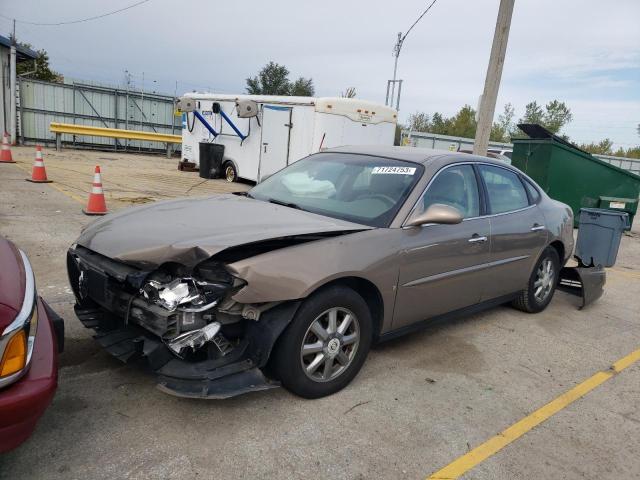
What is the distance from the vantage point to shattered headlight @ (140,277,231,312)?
8.91 feet

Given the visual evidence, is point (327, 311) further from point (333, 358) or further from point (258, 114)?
point (258, 114)

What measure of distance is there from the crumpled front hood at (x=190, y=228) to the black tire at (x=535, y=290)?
248 cm

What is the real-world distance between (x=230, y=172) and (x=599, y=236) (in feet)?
35.1

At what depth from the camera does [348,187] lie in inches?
155

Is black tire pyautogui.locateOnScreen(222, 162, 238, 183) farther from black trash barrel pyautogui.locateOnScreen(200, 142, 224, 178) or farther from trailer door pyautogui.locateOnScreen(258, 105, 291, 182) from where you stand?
trailer door pyautogui.locateOnScreen(258, 105, 291, 182)

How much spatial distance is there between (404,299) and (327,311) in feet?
2.38

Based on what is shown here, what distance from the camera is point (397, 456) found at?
2.67m

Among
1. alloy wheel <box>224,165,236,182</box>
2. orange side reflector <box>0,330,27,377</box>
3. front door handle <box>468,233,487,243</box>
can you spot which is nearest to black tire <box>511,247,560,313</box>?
front door handle <box>468,233,487,243</box>

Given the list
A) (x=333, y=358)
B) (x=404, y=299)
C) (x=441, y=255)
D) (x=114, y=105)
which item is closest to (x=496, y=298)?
(x=441, y=255)

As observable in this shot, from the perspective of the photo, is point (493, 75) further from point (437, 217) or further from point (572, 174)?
point (437, 217)

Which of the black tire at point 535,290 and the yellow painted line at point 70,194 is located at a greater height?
the black tire at point 535,290

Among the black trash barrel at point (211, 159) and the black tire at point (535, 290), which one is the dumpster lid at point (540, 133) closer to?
the black tire at point (535, 290)

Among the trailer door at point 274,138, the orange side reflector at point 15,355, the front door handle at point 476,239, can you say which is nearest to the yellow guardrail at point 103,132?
the trailer door at point 274,138

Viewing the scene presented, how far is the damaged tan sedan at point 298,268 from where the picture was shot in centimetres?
273
